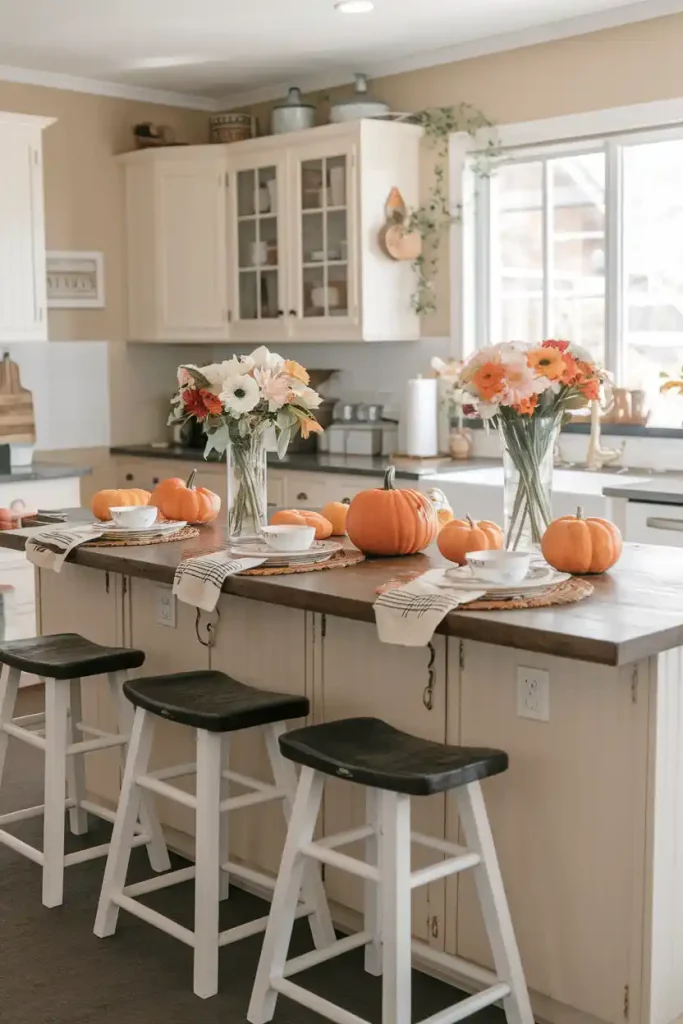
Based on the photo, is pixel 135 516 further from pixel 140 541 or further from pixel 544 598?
pixel 544 598

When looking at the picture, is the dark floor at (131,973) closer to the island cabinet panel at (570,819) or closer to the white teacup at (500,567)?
the island cabinet panel at (570,819)

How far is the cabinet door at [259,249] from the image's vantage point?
609cm

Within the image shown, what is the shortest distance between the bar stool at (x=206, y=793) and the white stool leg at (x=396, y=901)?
0.33 m

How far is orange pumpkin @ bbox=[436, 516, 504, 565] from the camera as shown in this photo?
114 inches

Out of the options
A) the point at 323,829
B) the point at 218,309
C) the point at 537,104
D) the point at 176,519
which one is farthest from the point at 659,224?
the point at 323,829

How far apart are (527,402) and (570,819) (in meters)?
0.91

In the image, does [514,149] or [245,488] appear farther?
[514,149]

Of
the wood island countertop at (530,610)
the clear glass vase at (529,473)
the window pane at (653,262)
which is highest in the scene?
the window pane at (653,262)

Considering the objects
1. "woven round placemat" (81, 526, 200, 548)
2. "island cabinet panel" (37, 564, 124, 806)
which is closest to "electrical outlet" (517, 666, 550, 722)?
"woven round placemat" (81, 526, 200, 548)

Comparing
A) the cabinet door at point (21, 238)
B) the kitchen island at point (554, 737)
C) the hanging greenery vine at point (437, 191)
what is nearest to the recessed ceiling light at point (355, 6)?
the hanging greenery vine at point (437, 191)

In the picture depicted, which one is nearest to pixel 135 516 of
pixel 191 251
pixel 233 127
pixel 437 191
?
pixel 437 191

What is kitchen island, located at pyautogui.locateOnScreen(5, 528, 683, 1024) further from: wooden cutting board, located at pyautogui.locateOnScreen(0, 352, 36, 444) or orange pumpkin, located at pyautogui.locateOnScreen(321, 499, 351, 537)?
wooden cutting board, located at pyautogui.locateOnScreen(0, 352, 36, 444)

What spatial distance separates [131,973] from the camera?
297 cm

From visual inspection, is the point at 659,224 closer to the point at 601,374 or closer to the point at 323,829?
the point at 601,374
